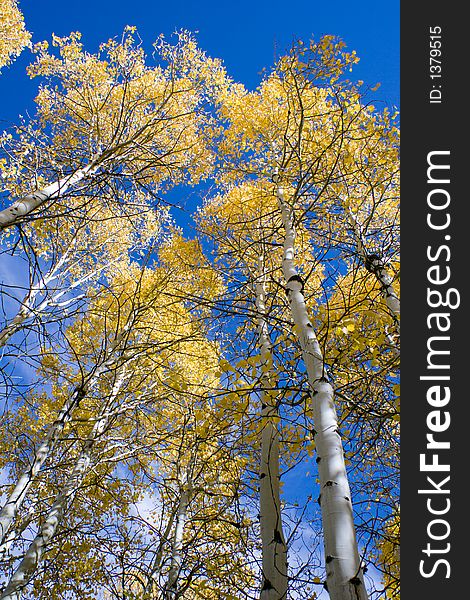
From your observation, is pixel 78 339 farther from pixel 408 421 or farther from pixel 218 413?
pixel 408 421

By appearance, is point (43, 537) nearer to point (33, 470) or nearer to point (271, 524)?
point (33, 470)

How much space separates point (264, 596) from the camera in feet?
9.71

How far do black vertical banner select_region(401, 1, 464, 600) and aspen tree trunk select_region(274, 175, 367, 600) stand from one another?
31cm

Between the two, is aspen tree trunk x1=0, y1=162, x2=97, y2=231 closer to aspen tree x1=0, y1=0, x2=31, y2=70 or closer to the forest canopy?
the forest canopy

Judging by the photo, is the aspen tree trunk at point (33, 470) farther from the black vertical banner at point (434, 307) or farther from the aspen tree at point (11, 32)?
the aspen tree at point (11, 32)

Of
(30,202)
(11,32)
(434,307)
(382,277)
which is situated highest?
(11,32)

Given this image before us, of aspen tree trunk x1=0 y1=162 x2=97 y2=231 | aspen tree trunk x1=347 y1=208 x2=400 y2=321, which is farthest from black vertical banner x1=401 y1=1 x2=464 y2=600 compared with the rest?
aspen tree trunk x1=0 y1=162 x2=97 y2=231

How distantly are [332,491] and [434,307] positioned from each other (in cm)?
120

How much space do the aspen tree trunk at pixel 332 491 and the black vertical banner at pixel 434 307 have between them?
0.31 meters

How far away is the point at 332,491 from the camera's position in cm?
205

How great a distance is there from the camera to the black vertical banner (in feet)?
6.54

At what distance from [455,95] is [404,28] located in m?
0.67

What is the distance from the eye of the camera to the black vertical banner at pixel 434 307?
199 centimetres

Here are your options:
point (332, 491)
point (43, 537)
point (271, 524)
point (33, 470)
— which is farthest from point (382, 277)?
point (43, 537)
